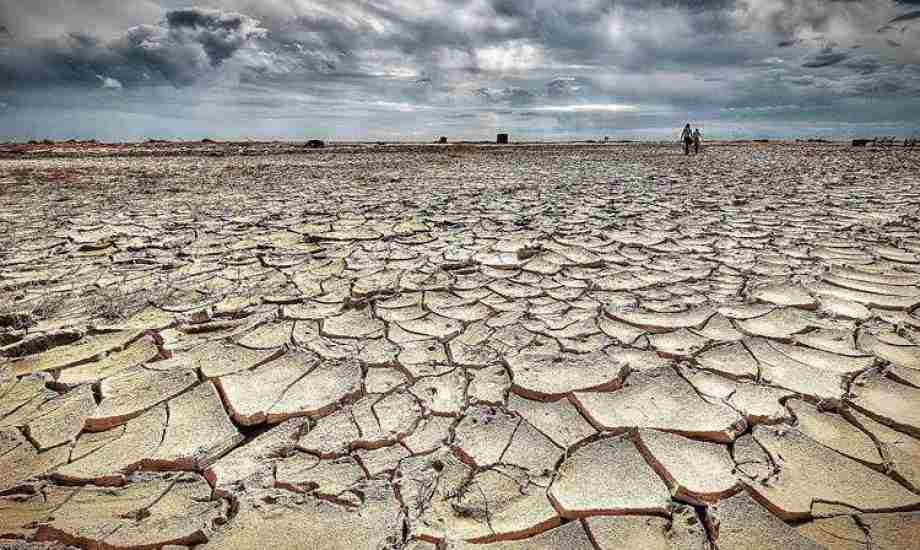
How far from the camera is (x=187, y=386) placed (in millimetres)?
1634

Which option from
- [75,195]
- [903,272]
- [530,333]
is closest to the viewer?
[530,333]

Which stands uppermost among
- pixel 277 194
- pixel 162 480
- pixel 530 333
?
pixel 277 194

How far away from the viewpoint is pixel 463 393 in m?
1.58

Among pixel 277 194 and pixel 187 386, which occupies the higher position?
pixel 277 194

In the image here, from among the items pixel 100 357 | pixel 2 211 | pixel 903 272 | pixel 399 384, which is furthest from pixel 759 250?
pixel 2 211

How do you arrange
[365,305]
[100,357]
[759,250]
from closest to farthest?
1. [100,357]
2. [365,305]
3. [759,250]

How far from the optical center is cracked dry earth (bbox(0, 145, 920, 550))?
108 centimetres

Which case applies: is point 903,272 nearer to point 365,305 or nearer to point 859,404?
point 859,404

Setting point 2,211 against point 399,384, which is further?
point 2,211

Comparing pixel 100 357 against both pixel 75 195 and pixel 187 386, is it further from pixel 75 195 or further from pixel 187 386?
pixel 75 195

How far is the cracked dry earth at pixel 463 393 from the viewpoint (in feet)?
3.56

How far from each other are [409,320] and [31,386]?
4.65 ft

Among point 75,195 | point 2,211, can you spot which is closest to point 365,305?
point 2,211

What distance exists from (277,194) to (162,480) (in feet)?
18.4
